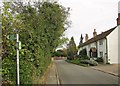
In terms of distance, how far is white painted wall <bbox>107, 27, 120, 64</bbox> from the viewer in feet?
185

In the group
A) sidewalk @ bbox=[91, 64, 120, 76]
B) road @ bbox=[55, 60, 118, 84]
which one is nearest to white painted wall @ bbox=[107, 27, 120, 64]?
sidewalk @ bbox=[91, 64, 120, 76]

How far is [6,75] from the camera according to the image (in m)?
9.86

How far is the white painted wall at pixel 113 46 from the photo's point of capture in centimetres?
5644

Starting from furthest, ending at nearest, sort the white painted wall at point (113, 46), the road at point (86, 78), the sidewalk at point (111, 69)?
the white painted wall at point (113, 46), the sidewalk at point (111, 69), the road at point (86, 78)

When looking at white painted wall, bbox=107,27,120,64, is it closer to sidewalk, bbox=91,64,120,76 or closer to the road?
sidewalk, bbox=91,64,120,76

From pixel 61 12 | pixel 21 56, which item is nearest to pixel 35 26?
pixel 21 56

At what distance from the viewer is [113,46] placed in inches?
2263

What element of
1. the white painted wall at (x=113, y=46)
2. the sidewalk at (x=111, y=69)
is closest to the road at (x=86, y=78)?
the sidewalk at (x=111, y=69)

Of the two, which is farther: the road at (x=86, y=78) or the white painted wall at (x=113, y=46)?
the white painted wall at (x=113, y=46)

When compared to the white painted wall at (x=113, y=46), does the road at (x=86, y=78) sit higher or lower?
lower

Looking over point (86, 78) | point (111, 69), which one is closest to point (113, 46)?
point (111, 69)

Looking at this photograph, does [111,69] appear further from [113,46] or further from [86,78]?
[113,46]

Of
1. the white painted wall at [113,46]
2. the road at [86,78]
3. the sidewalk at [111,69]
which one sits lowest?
the road at [86,78]

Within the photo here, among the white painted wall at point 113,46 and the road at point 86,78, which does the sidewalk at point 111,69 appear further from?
the white painted wall at point 113,46
